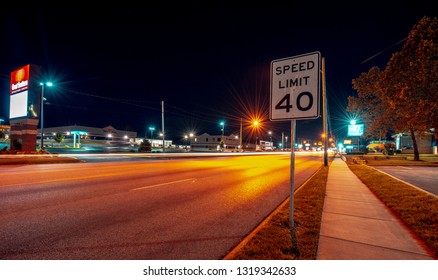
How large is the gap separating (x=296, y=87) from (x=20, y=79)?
111 ft

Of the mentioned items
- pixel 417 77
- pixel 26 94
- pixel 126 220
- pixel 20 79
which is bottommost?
pixel 126 220

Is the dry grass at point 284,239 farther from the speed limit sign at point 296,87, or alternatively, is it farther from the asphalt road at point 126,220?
the speed limit sign at point 296,87

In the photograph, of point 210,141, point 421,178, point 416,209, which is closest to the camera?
point 416,209

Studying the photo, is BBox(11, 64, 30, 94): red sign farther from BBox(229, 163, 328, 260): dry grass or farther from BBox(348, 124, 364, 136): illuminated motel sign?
BBox(348, 124, 364, 136): illuminated motel sign

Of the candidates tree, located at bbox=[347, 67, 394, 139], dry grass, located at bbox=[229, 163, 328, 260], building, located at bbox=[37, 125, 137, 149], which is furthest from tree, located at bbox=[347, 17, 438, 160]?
building, located at bbox=[37, 125, 137, 149]

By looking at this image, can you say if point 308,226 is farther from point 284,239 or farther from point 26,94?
point 26,94

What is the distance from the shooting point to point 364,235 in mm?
4414

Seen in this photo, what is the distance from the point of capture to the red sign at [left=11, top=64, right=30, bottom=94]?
86.8 ft

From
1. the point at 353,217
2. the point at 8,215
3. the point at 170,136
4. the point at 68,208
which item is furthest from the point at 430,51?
the point at 170,136

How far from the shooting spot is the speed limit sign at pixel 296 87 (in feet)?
13.5

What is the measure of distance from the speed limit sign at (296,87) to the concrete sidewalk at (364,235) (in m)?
2.19

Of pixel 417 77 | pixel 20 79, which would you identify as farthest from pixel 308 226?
pixel 20 79
